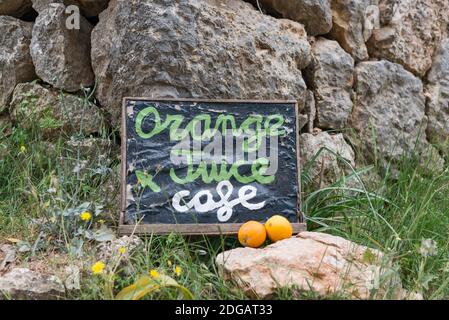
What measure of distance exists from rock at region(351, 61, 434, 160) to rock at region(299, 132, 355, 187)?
0.80 feet

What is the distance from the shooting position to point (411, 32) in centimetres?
320

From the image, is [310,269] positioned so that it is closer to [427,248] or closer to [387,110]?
[427,248]

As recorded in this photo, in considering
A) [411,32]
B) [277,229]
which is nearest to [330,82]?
[411,32]

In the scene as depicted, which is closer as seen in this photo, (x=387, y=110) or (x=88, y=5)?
(x=88, y=5)

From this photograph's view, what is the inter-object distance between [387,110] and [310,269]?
1447mm

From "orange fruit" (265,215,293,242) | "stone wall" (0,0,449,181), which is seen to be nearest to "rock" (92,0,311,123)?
"stone wall" (0,0,449,181)

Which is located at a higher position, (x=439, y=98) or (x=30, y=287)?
(x=439, y=98)

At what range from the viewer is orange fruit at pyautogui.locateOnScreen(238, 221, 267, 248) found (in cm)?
211

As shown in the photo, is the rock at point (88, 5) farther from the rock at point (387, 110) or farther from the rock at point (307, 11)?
the rock at point (387, 110)

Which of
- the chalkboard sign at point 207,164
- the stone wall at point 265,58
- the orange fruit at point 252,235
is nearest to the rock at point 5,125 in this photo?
the stone wall at point 265,58

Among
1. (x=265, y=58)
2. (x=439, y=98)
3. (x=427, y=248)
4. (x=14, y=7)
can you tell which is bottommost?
(x=427, y=248)

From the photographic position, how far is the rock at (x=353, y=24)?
2.99 metres

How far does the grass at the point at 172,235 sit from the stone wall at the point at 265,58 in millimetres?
244

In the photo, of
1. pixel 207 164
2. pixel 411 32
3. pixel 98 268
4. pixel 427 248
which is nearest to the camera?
pixel 98 268
